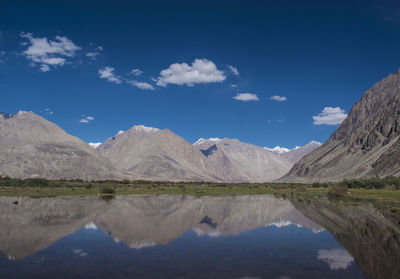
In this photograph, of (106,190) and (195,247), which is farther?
(106,190)

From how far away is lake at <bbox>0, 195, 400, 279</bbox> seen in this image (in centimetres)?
2141

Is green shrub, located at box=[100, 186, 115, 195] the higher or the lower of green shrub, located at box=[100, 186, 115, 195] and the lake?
the higher

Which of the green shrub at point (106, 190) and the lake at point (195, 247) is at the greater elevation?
the green shrub at point (106, 190)

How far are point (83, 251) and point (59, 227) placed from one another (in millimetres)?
13429

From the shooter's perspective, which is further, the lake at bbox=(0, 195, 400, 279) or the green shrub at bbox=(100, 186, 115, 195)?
the green shrub at bbox=(100, 186, 115, 195)

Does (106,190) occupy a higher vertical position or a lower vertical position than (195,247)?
higher

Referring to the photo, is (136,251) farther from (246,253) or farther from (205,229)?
(205,229)

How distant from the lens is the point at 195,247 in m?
29.0

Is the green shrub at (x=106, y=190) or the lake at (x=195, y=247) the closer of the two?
the lake at (x=195, y=247)

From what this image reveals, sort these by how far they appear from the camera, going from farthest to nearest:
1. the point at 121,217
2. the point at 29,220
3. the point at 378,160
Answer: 1. the point at 378,160
2. the point at 121,217
3. the point at 29,220

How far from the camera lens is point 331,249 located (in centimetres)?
2880

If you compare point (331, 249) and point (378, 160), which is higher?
point (378, 160)

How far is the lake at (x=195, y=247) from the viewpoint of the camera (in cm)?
2141

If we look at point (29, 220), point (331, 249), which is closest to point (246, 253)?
point (331, 249)
